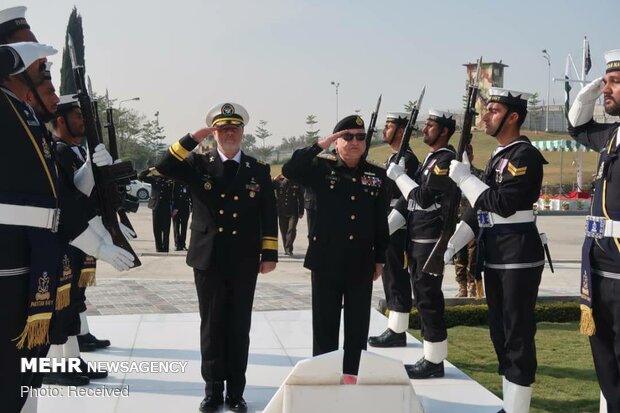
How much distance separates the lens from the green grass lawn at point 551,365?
5.37m

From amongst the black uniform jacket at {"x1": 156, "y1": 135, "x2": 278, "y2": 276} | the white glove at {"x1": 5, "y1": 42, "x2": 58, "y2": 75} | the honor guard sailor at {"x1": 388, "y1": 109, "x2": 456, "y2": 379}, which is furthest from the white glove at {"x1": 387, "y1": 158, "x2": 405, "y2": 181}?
the white glove at {"x1": 5, "y1": 42, "x2": 58, "y2": 75}

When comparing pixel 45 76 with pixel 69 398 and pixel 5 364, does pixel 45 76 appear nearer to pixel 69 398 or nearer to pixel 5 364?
pixel 5 364

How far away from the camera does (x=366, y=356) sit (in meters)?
2.19

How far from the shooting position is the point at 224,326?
188 inches

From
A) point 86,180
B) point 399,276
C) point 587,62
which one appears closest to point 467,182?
point 399,276

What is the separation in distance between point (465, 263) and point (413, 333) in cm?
212

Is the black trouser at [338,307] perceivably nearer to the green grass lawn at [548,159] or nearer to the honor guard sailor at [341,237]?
the honor guard sailor at [341,237]

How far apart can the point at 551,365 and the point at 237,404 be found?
339 cm

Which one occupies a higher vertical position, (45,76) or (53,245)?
(45,76)

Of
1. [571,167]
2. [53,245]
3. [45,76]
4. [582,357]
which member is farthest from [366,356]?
[571,167]

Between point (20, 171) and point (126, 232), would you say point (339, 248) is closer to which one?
point (126, 232)

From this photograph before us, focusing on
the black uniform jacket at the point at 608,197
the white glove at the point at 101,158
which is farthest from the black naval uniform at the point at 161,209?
the black uniform jacket at the point at 608,197

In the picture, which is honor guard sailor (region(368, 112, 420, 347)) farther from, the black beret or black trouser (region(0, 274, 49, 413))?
black trouser (region(0, 274, 49, 413))

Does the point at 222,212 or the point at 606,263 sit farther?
the point at 222,212
